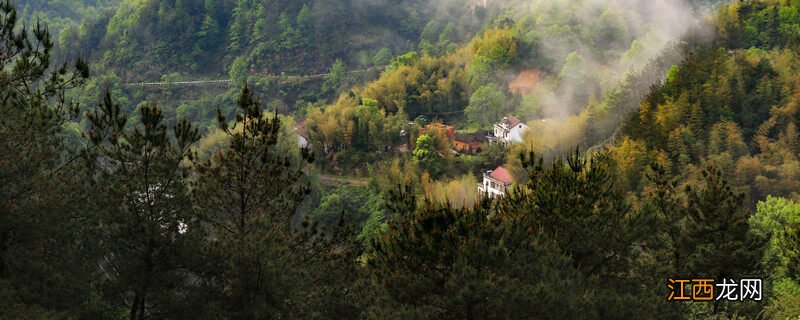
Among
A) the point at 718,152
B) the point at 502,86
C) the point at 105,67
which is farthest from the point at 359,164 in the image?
the point at 105,67

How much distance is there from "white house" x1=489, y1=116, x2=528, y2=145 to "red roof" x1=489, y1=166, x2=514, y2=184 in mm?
6426

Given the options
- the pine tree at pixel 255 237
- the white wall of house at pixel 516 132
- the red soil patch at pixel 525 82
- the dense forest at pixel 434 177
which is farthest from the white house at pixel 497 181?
the pine tree at pixel 255 237

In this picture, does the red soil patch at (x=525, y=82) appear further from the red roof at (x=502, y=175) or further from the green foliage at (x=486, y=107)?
the red roof at (x=502, y=175)

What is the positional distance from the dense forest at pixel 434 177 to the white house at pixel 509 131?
210 mm

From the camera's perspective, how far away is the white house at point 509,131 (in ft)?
142

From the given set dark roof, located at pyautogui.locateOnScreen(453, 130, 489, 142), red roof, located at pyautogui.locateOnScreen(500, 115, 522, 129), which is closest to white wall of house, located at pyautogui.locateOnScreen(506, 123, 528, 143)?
red roof, located at pyautogui.locateOnScreen(500, 115, 522, 129)

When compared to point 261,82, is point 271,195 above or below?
below

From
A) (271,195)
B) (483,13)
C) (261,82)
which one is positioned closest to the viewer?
(271,195)

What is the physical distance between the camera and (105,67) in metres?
69.3

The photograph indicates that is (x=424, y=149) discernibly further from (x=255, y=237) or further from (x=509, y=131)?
(x=255, y=237)

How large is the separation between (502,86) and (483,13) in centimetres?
2176

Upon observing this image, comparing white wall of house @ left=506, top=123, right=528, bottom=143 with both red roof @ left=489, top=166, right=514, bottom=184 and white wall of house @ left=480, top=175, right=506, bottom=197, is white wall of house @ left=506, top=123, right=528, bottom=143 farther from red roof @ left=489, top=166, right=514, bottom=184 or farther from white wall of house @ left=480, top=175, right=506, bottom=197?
white wall of house @ left=480, top=175, right=506, bottom=197

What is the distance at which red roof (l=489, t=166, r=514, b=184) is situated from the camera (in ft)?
116

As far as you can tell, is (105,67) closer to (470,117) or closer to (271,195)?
(470,117)
